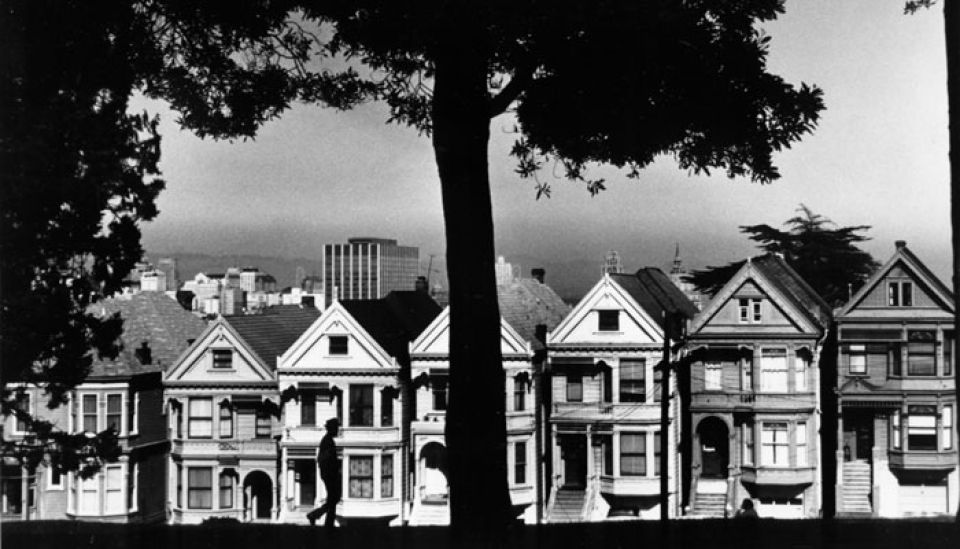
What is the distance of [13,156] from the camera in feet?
19.1

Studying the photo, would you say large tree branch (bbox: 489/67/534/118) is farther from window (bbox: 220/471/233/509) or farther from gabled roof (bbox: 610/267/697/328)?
window (bbox: 220/471/233/509)

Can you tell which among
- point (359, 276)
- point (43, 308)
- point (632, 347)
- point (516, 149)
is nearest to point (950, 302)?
point (632, 347)

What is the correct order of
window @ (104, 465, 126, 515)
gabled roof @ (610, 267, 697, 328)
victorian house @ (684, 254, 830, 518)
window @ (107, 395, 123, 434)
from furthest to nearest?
1. gabled roof @ (610, 267, 697, 328)
2. victorian house @ (684, 254, 830, 518)
3. window @ (104, 465, 126, 515)
4. window @ (107, 395, 123, 434)

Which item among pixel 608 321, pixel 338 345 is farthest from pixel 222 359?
pixel 608 321

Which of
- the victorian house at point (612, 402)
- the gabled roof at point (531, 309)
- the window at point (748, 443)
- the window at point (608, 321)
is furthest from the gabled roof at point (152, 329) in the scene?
the window at point (748, 443)

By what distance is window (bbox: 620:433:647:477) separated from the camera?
11.0 metres

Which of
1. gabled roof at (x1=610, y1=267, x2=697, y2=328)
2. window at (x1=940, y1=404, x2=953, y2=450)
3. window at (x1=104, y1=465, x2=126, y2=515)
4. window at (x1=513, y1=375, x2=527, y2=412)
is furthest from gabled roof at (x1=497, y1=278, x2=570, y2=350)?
window at (x1=104, y1=465, x2=126, y2=515)

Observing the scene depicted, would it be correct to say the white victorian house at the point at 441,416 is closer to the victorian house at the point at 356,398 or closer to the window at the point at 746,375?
the victorian house at the point at 356,398

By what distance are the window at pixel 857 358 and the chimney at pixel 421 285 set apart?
467cm

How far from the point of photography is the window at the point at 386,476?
10.7m

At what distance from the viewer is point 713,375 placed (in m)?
10.6

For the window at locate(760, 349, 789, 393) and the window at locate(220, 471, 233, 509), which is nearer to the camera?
the window at locate(220, 471, 233, 509)

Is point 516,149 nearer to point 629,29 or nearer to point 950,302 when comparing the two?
point 629,29

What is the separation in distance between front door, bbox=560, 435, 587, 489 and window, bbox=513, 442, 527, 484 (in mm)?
650
